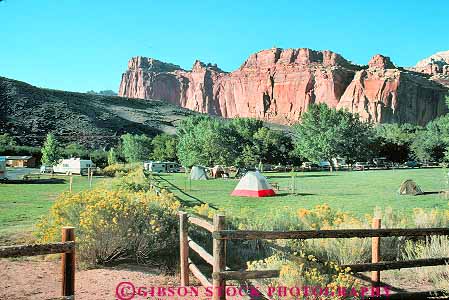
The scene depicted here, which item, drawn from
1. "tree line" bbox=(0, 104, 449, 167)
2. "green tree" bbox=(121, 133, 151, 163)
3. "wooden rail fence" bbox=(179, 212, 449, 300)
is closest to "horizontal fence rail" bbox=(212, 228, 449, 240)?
"wooden rail fence" bbox=(179, 212, 449, 300)

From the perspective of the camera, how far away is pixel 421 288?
802 cm

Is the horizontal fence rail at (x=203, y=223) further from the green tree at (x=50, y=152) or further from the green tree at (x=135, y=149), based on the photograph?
the green tree at (x=135, y=149)

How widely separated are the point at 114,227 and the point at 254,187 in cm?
1906

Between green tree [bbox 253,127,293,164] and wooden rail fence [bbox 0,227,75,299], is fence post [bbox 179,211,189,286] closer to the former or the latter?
wooden rail fence [bbox 0,227,75,299]

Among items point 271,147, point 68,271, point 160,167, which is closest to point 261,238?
point 68,271

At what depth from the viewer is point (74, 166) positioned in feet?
190

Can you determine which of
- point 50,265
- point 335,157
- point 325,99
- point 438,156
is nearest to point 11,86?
point 335,157

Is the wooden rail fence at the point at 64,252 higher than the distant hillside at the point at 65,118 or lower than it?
lower

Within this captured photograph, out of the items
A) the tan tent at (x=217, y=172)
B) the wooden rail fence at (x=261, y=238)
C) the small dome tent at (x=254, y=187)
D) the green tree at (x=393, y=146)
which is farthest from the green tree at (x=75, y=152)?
the wooden rail fence at (x=261, y=238)

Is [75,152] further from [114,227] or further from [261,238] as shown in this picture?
[261,238]

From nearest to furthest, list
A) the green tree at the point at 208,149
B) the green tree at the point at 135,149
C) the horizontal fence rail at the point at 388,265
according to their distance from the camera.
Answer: the horizontal fence rail at the point at 388,265, the green tree at the point at 208,149, the green tree at the point at 135,149
